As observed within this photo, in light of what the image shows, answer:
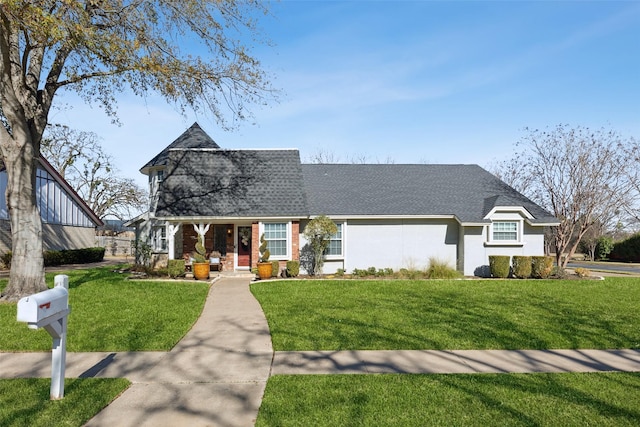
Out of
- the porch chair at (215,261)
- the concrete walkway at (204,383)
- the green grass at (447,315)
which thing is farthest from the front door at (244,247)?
the concrete walkway at (204,383)

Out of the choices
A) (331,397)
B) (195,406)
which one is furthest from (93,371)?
(331,397)

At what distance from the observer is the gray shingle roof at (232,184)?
18375 mm

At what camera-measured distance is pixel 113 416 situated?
4508 mm

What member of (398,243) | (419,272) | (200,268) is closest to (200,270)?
(200,268)

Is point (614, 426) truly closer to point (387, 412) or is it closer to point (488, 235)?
point (387, 412)

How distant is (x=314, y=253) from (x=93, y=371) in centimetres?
1293

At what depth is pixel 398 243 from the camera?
19.4 m

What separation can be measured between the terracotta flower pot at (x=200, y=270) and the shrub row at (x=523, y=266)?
12280 mm

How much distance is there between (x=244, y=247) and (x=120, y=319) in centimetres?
1059

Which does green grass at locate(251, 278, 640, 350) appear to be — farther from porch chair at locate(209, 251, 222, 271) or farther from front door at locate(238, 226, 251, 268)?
front door at locate(238, 226, 251, 268)

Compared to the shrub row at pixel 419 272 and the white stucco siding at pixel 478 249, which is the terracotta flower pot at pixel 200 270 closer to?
the shrub row at pixel 419 272

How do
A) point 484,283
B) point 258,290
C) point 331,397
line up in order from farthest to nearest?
1. point 484,283
2. point 258,290
3. point 331,397

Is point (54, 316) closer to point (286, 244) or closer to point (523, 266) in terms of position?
point (286, 244)

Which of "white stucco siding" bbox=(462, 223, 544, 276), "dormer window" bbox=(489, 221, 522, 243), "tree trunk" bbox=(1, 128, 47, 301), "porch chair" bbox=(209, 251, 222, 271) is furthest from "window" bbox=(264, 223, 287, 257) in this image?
"dormer window" bbox=(489, 221, 522, 243)
